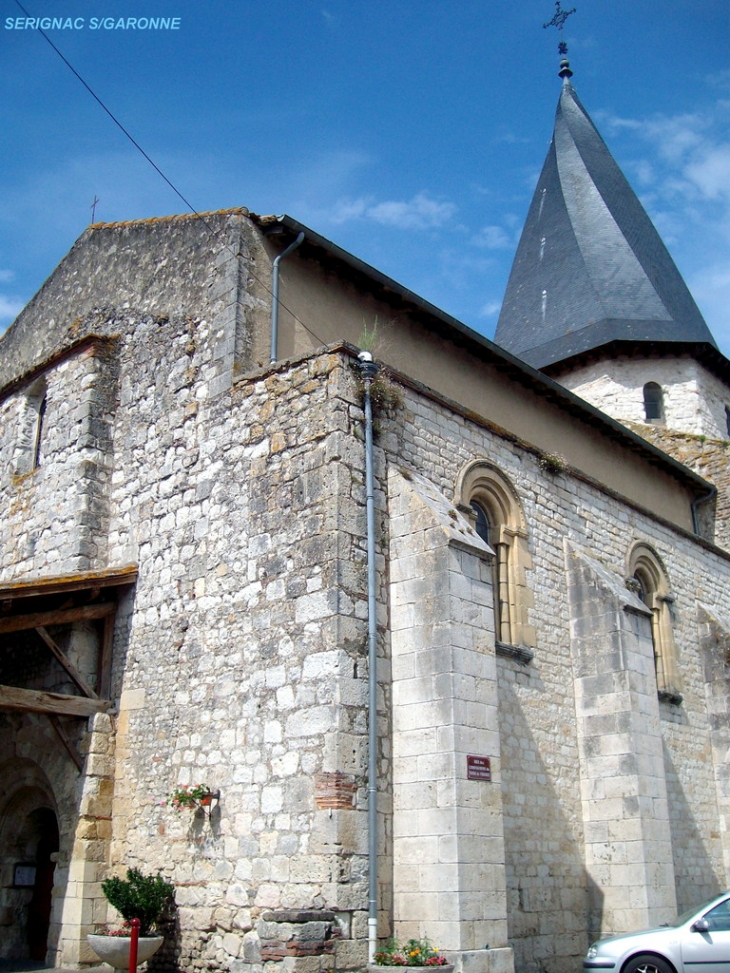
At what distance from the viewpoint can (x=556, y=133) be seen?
2827cm

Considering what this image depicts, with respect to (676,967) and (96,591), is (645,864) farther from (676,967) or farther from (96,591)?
(96,591)

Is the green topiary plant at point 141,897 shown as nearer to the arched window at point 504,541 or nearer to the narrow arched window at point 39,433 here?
the arched window at point 504,541

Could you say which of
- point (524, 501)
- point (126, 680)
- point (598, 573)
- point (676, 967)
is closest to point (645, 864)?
point (676, 967)

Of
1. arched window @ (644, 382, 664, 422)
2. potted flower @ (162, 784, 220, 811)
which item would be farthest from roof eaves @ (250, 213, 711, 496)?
potted flower @ (162, 784, 220, 811)

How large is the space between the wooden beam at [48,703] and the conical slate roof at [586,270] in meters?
15.6

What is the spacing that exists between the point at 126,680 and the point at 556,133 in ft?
75.1

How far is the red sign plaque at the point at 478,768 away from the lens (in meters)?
8.27

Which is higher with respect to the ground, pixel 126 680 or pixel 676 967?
pixel 126 680

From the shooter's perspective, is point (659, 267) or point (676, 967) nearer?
point (676, 967)

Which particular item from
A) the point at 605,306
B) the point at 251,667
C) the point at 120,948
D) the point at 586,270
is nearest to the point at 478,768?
the point at 251,667

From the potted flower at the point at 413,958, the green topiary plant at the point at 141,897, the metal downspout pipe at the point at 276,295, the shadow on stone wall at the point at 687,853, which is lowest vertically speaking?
the potted flower at the point at 413,958

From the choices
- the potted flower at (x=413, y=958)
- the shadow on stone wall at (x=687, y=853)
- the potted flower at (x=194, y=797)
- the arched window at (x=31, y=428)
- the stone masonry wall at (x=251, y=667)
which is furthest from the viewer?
the arched window at (x=31, y=428)

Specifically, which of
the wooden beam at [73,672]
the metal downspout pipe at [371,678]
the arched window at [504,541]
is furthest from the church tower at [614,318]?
the wooden beam at [73,672]

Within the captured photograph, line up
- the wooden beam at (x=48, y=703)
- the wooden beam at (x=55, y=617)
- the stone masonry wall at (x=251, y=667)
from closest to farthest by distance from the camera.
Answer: the stone masonry wall at (x=251, y=667) < the wooden beam at (x=48, y=703) < the wooden beam at (x=55, y=617)
